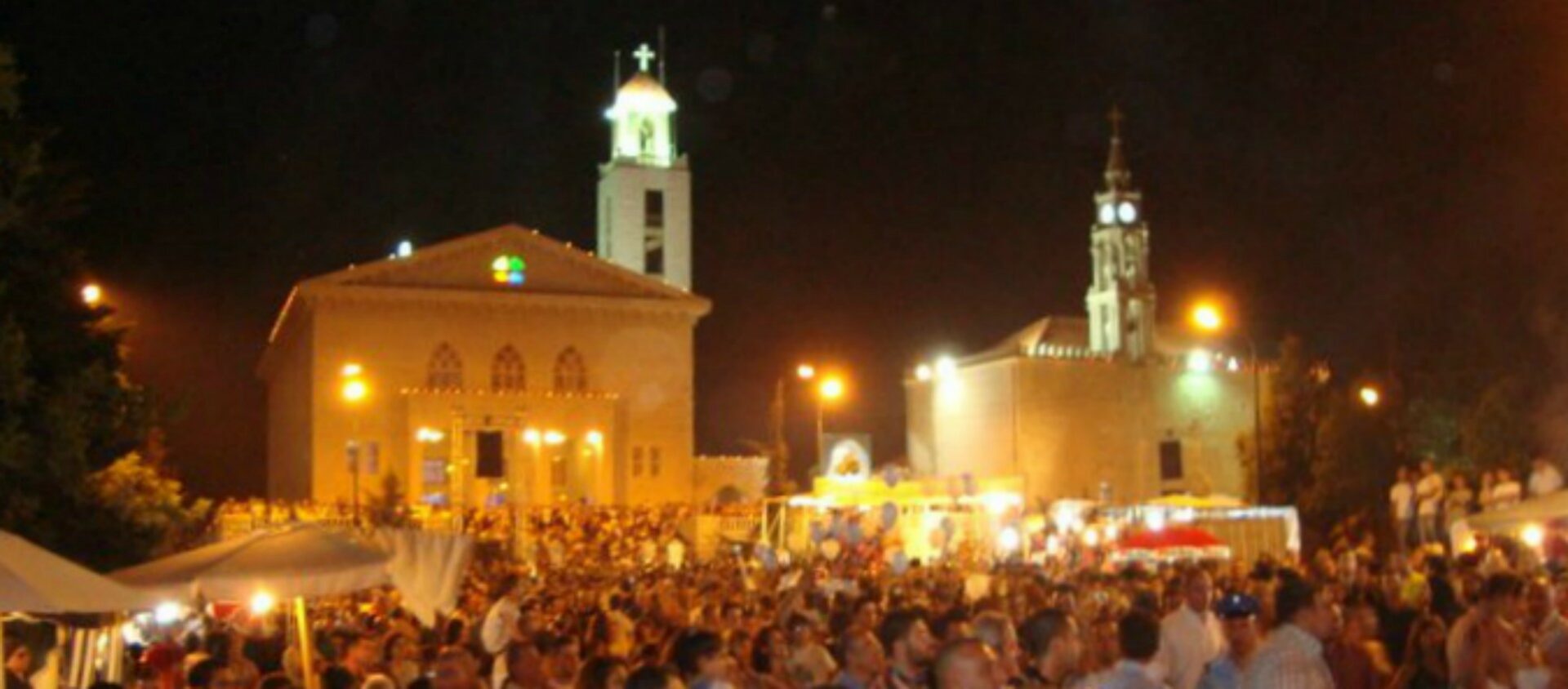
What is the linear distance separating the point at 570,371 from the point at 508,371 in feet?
5.45

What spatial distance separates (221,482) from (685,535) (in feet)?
80.8

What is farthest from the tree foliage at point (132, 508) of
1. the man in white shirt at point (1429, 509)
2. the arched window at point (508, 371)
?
the arched window at point (508, 371)

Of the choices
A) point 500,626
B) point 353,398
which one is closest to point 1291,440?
point 353,398

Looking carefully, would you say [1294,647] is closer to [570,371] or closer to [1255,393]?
[1255,393]

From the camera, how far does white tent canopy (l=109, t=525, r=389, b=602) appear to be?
12.3 meters

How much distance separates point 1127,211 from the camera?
58312mm

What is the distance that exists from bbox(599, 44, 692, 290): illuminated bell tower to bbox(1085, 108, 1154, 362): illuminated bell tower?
42.1 ft

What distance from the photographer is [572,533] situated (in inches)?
1475

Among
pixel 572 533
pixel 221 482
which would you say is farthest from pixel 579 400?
pixel 221 482

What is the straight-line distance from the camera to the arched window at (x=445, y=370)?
1820 inches

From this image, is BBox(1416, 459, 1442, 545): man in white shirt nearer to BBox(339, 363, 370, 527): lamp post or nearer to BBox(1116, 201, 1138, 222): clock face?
BBox(339, 363, 370, 527): lamp post

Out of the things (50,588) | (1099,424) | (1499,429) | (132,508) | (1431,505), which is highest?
(1099,424)

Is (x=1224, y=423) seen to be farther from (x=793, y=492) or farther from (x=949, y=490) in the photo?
(x=949, y=490)

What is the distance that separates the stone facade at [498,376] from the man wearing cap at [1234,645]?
36363mm
